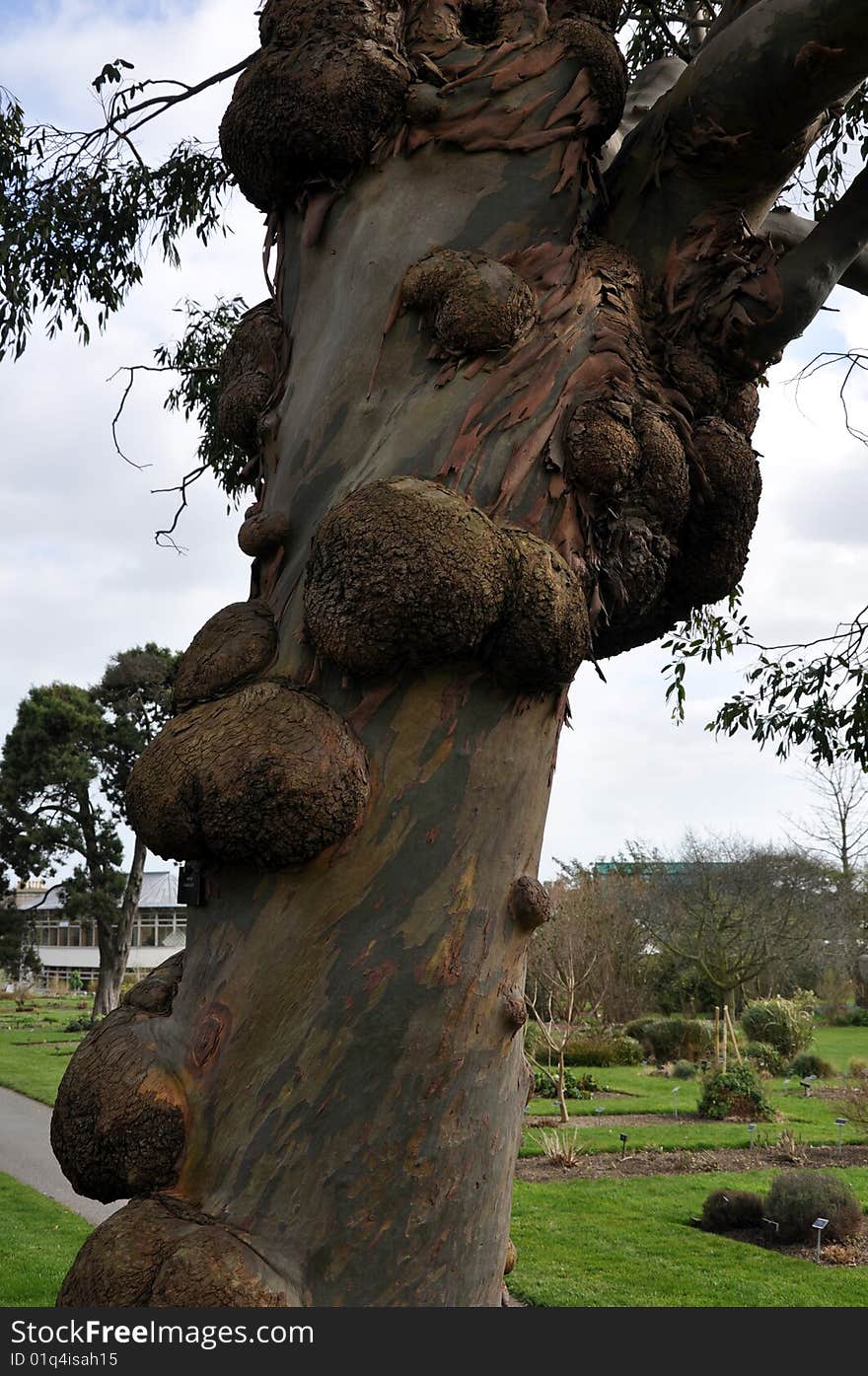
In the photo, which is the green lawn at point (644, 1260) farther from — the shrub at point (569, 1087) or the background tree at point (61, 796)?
the background tree at point (61, 796)

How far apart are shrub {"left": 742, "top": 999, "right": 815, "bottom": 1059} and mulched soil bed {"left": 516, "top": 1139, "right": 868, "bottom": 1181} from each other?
761 centimetres

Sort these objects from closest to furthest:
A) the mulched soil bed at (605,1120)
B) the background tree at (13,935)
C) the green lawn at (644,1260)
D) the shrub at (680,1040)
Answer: the green lawn at (644,1260) < the mulched soil bed at (605,1120) < the shrub at (680,1040) < the background tree at (13,935)

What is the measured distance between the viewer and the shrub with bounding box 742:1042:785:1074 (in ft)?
62.4

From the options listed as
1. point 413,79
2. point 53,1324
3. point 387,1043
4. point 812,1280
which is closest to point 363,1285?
point 387,1043

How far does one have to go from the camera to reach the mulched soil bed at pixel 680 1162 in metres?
11.8

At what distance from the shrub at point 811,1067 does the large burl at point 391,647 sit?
18.6 meters

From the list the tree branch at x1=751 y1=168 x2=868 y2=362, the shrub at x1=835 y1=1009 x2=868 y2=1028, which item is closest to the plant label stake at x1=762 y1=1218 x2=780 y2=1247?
the tree branch at x1=751 y1=168 x2=868 y2=362

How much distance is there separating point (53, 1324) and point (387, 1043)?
26.5 inches

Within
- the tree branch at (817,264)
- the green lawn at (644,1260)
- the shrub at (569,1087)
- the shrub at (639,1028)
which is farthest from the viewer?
the shrub at (639,1028)

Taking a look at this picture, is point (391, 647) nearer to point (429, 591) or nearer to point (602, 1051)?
point (429, 591)

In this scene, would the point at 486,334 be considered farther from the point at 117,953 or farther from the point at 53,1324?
the point at 117,953

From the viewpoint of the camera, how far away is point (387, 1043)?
5.92 ft

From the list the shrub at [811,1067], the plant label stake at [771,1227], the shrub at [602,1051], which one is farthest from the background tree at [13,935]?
the plant label stake at [771,1227]

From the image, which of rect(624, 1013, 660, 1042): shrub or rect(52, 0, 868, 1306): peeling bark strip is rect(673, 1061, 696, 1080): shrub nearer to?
rect(624, 1013, 660, 1042): shrub
